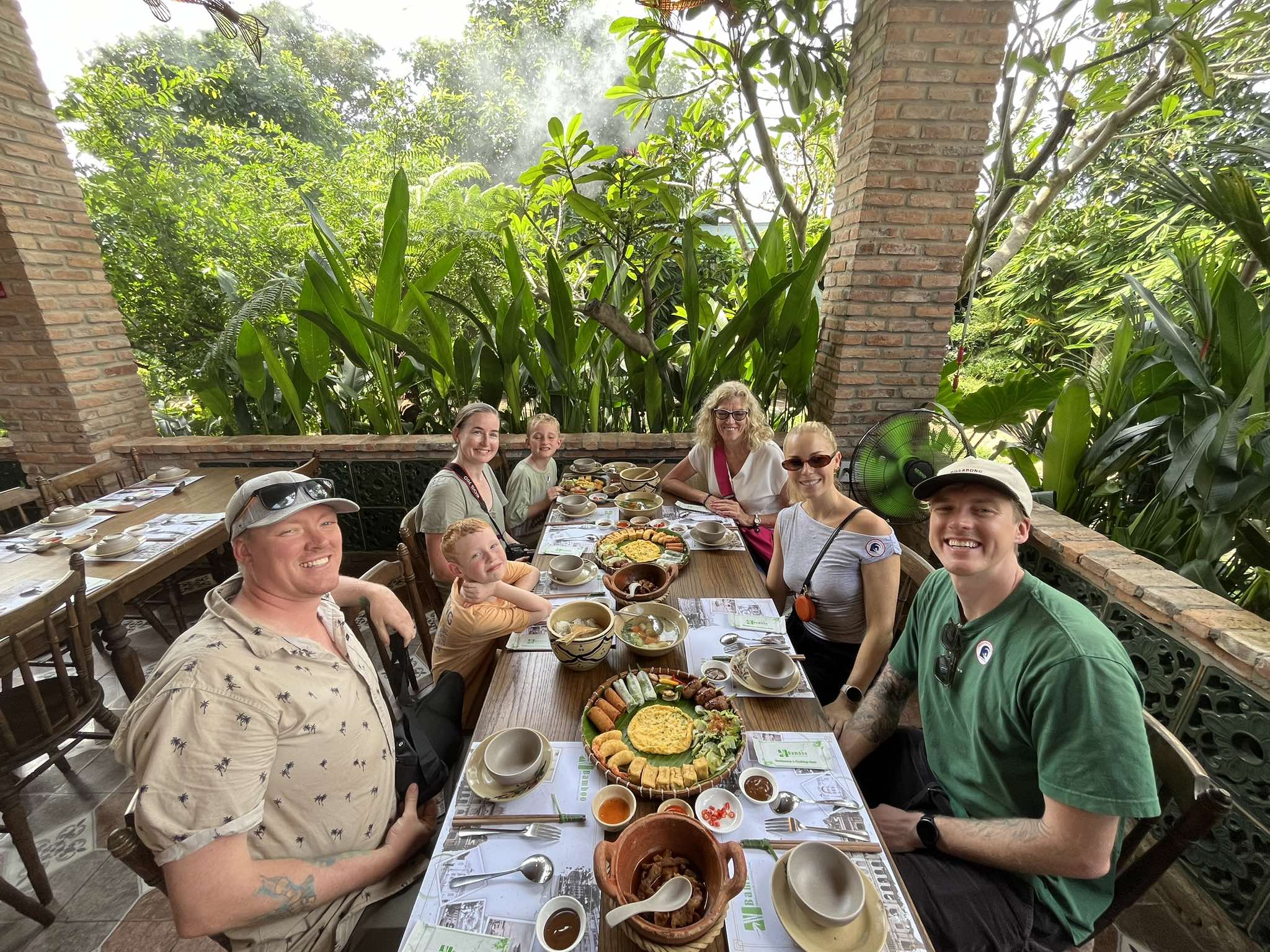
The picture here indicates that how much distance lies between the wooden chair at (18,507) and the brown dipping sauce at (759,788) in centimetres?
392

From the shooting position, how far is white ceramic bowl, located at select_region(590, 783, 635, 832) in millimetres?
977

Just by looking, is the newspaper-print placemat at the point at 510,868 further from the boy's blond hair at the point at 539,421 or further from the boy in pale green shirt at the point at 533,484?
the boy's blond hair at the point at 539,421

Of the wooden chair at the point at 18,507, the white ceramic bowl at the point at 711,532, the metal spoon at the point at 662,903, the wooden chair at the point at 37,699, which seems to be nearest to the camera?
the metal spoon at the point at 662,903

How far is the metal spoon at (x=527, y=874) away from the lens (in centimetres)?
90

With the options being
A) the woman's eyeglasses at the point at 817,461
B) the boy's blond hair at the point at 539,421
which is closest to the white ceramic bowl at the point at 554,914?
the woman's eyeglasses at the point at 817,461

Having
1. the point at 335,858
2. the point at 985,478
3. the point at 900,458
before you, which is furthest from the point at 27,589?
the point at 900,458

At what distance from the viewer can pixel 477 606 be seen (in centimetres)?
155

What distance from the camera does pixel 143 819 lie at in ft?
2.57

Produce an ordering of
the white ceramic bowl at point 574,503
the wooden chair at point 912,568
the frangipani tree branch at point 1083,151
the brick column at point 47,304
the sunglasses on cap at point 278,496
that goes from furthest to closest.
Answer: the frangipani tree branch at point 1083,151 → the brick column at point 47,304 → the white ceramic bowl at point 574,503 → the wooden chair at point 912,568 → the sunglasses on cap at point 278,496

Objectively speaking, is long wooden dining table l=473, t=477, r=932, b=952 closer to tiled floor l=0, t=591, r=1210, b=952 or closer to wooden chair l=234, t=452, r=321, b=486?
tiled floor l=0, t=591, r=1210, b=952

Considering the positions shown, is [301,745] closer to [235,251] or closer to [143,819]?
[143,819]

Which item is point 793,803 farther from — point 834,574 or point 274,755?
point 274,755

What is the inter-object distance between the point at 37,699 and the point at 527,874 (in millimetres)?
1855

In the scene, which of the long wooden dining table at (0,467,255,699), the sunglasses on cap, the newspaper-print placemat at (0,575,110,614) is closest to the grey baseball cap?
the sunglasses on cap
